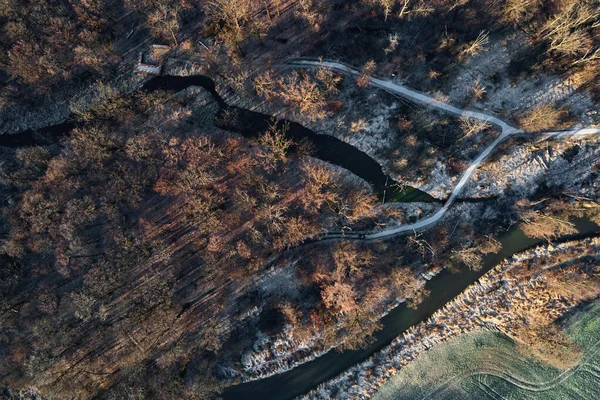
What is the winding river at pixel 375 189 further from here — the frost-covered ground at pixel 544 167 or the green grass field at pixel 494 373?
the green grass field at pixel 494 373

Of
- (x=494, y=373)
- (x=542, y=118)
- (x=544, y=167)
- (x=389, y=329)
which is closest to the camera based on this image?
(x=542, y=118)

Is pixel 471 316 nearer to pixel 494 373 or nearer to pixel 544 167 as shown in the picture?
pixel 494 373

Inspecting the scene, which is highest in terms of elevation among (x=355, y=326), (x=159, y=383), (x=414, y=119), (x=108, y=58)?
(x=108, y=58)

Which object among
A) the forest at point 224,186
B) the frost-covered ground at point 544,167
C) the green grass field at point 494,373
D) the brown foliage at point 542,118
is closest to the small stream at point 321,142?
the forest at point 224,186

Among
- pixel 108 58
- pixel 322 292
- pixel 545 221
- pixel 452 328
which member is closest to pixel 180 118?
pixel 108 58

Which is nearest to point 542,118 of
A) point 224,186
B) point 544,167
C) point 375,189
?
point 544,167

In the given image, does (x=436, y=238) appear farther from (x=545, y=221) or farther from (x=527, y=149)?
(x=527, y=149)
